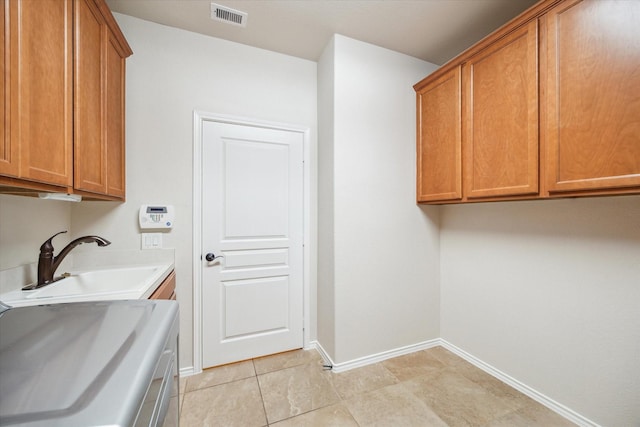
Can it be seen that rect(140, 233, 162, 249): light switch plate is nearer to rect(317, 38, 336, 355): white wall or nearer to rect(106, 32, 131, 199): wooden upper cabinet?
rect(106, 32, 131, 199): wooden upper cabinet

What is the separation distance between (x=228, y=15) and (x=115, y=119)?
1.08 metres

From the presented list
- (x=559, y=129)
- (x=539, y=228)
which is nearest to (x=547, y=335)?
(x=539, y=228)

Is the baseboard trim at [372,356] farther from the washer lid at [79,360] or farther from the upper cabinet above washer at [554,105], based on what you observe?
the washer lid at [79,360]

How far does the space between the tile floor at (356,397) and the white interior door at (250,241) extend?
0.25 metres

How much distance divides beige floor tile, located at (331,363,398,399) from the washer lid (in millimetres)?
1516

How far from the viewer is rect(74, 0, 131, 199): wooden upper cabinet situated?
50.0 inches

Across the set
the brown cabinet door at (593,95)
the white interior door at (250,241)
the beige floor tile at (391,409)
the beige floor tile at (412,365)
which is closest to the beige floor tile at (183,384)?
the white interior door at (250,241)

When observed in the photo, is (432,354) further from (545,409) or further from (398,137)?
(398,137)

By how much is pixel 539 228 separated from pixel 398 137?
1223 mm

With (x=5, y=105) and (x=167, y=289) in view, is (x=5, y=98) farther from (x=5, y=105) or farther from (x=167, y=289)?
(x=167, y=289)

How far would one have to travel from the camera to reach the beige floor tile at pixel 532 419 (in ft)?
5.00

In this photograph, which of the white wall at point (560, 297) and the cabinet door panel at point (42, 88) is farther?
the white wall at point (560, 297)

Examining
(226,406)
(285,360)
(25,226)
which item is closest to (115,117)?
(25,226)

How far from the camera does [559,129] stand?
4.46ft
